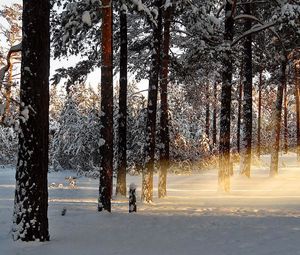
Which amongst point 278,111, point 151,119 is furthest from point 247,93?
point 151,119

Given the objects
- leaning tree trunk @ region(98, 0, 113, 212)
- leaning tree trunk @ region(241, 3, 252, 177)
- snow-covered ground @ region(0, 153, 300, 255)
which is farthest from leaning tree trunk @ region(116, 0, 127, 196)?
leaning tree trunk @ region(241, 3, 252, 177)

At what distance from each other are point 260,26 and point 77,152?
19.4 metres

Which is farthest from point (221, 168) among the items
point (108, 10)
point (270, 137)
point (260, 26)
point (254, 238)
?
point (270, 137)

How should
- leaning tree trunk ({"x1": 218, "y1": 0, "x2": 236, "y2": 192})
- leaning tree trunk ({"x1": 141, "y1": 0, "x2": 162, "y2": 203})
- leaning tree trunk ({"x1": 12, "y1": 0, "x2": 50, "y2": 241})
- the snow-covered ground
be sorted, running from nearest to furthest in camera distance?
the snow-covered ground, leaning tree trunk ({"x1": 12, "y1": 0, "x2": 50, "y2": 241}), leaning tree trunk ({"x1": 141, "y1": 0, "x2": 162, "y2": 203}), leaning tree trunk ({"x1": 218, "y1": 0, "x2": 236, "y2": 192})

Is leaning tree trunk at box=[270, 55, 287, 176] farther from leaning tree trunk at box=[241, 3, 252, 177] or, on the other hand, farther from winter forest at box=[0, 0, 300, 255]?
leaning tree trunk at box=[241, 3, 252, 177]

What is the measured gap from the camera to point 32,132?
8.53 meters

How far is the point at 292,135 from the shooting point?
56625 millimetres

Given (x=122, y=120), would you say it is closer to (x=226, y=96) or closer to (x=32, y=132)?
(x=226, y=96)

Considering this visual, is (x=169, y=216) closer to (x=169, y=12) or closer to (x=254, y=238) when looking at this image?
(x=254, y=238)

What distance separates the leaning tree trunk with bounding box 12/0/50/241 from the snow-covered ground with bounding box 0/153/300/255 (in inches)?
18.2

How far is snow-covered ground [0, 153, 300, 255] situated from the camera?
7.85m

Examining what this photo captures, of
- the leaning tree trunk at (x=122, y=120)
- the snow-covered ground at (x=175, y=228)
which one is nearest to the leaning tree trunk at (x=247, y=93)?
the snow-covered ground at (x=175, y=228)

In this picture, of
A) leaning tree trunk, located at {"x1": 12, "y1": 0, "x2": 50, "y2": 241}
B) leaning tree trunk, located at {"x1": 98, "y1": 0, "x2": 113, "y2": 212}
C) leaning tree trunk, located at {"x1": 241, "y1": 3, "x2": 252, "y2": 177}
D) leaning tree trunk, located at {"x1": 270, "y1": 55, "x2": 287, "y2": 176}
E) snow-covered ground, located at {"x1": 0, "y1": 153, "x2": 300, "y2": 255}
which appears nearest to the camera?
snow-covered ground, located at {"x1": 0, "y1": 153, "x2": 300, "y2": 255}

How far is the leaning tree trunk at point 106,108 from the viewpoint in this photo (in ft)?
42.4
